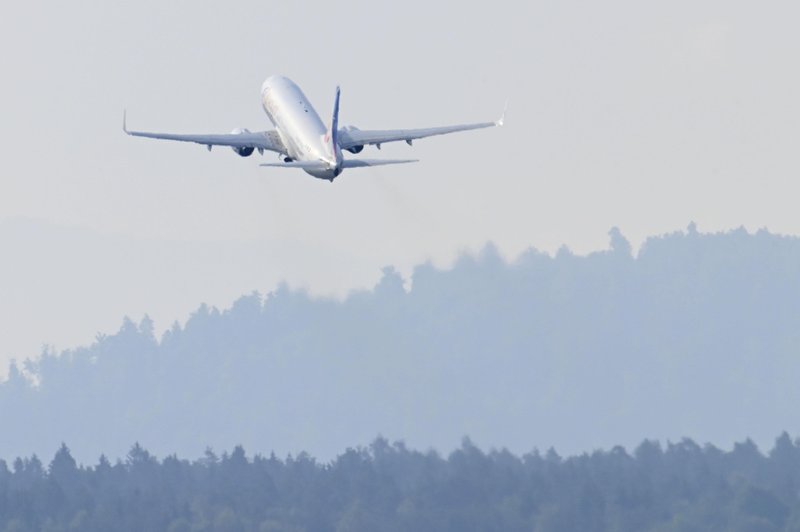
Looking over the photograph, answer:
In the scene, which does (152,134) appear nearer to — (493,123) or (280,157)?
(280,157)

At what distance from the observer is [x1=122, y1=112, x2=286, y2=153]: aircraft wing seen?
152m

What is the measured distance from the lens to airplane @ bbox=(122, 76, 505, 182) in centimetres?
14038

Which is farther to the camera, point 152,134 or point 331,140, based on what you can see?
point 152,134

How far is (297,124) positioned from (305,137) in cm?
409

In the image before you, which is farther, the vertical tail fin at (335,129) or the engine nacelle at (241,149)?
the engine nacelle at (241,149)

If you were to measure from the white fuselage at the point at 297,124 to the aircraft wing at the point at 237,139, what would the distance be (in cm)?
83

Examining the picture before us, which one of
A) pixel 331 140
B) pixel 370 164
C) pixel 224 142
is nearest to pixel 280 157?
pixel 224 142

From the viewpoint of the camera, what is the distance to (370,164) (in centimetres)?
12938

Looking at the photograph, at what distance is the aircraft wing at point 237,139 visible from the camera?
5999 inches

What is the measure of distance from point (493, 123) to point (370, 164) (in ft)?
57.9

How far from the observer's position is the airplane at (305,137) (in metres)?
140

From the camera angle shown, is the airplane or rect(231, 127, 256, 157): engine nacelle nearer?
the airplane

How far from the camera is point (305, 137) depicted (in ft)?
486

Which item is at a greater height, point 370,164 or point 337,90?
point 337,90
